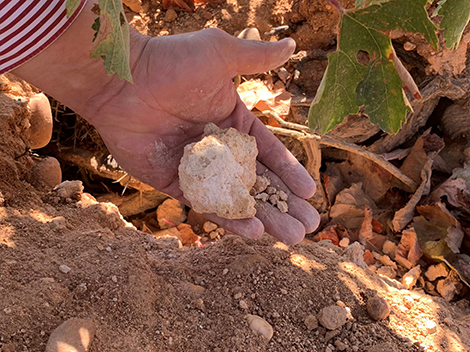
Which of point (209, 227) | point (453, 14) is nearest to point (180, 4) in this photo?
point (209, 227)

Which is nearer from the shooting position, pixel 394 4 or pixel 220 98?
pixel 394 4

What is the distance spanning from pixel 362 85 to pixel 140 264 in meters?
1.14

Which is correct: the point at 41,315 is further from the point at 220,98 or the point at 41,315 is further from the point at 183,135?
the point at 220,98

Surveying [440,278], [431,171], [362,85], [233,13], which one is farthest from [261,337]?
[233,13]

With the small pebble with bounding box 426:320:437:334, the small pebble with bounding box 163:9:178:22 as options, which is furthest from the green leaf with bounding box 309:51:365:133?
the small pebble with bounding box 163:9:178:22

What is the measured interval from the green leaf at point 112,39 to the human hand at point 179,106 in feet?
2.61

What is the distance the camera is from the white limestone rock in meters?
1.96

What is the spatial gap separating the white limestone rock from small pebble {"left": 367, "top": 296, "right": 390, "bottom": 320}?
64 cm

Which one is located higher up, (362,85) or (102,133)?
(362,85)

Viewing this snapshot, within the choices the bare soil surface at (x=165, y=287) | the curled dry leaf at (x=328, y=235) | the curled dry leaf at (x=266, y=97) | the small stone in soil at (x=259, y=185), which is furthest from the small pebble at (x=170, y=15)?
the curled dry leaf at (x=328, y=235)

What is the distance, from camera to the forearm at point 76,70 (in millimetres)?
2006

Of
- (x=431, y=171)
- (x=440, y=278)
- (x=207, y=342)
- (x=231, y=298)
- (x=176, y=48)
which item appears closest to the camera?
(x=207, y=342)

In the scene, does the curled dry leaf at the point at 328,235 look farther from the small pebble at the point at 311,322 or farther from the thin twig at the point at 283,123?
the small pebble at the point at 311,322

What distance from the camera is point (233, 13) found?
3.29 metres
